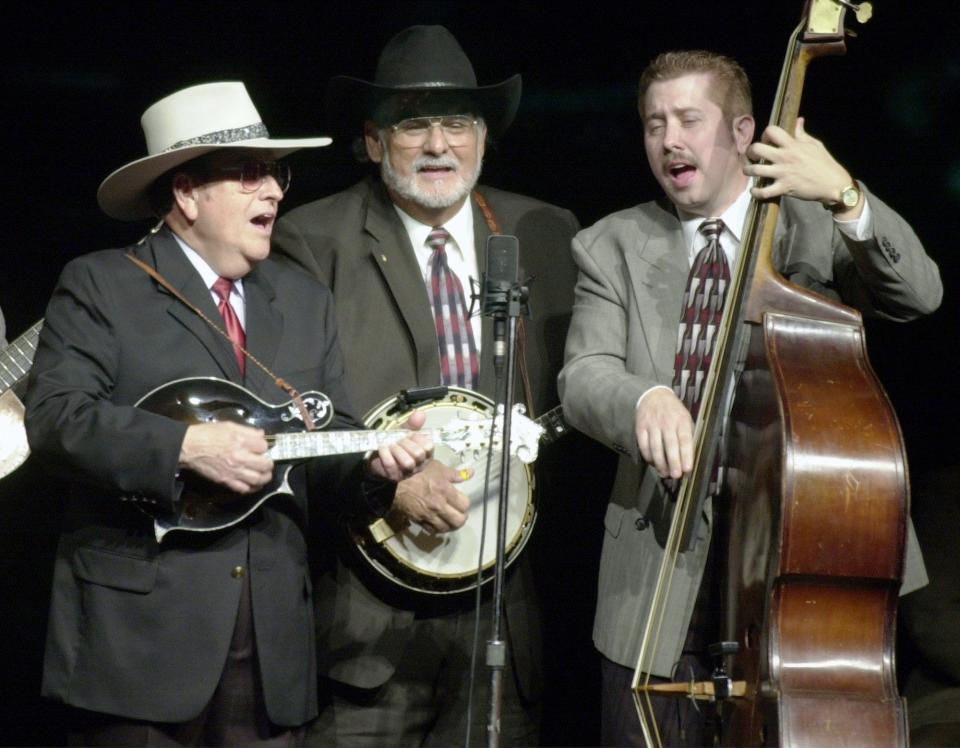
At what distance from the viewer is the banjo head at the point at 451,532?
3801mm

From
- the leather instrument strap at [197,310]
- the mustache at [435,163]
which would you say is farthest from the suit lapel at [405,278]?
the leather instrument strap at [197,310]

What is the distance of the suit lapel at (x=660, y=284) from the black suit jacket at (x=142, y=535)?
816 millimetres

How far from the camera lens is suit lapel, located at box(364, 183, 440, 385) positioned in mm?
4000

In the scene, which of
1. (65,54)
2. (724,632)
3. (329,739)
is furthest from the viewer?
(65,54)

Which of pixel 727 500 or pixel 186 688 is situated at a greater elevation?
pixel 727 500

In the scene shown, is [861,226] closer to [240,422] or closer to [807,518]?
[807,518]

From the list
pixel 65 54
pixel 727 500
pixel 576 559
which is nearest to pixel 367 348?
pixel 576 559

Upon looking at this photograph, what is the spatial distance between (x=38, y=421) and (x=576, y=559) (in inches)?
71.4

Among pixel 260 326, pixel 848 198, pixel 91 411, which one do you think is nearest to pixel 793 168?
pixel 848 198

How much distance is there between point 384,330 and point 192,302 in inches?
29.7

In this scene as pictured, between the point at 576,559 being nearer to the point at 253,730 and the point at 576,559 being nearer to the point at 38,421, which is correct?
the point at 253,730

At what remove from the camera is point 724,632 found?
9.76 ft

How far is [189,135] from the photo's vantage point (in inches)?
140

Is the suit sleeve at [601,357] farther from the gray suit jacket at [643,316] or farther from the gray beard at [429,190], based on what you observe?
the gray beard at [429,190]
